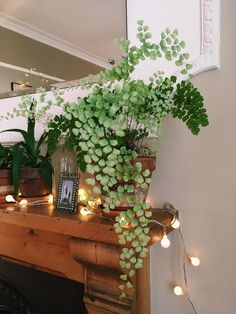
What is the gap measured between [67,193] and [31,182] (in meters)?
0.20

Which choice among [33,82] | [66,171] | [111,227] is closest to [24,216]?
[66,171]

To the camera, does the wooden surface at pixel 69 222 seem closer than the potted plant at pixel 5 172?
Yes

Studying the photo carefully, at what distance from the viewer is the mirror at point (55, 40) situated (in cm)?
103

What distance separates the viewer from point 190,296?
864 mm

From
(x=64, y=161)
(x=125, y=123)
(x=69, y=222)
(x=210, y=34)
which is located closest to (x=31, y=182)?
(x=64, y=161)

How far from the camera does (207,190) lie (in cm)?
84

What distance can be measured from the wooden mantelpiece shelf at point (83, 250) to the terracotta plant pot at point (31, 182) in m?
0.09

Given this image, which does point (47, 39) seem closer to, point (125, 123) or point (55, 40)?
point (55, 40)

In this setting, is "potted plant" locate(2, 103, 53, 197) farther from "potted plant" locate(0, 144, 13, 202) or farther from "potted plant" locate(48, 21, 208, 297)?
"potted plant" locate(48, 21, 208, 297)

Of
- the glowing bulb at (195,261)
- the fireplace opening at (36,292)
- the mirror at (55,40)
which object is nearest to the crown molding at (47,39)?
the mirror at (55,40)

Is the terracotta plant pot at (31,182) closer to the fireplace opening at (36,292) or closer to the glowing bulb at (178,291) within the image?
the fireplace opening at (36,292)

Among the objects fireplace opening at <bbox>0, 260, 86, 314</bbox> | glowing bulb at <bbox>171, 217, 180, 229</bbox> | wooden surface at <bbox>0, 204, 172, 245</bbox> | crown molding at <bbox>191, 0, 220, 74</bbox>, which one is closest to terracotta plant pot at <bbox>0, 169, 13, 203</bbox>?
wooden surface at <bbox>0, 204, 172, 245</bbox>

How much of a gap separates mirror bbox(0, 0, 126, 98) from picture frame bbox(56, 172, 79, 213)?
476 mm

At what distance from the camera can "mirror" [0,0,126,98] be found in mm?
1028
